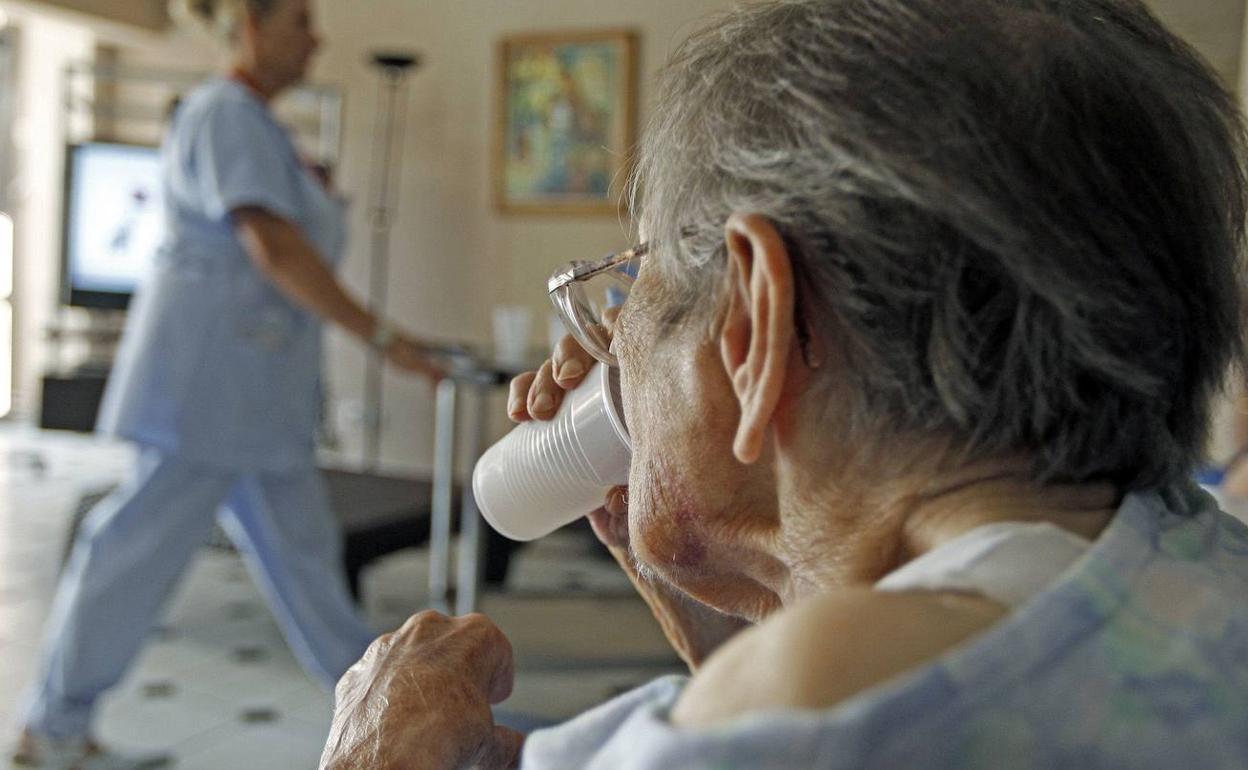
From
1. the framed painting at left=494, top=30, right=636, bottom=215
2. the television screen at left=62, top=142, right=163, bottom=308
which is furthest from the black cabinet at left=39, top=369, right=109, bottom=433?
the framed painting at left=494, top=30, right=636, bottom=215

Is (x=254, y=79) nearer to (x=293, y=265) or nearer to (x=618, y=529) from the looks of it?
(x=293, y=265)

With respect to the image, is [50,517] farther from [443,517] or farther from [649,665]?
[649,665]

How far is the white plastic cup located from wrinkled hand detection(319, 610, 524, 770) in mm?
91

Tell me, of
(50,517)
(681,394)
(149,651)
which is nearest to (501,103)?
(50,517)

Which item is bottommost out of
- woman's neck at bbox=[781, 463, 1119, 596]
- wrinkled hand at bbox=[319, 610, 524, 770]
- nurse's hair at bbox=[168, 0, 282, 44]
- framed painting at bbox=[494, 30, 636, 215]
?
wrinkled hand at bbox=[319, 610, 524, 770]

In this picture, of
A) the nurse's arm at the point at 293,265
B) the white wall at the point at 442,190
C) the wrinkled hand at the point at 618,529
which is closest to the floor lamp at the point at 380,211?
the white wall at the point at 442,190

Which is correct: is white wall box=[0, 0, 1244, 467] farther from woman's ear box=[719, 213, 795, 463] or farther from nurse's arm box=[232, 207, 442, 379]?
woman's ear box=[719, 213, 795, 463]

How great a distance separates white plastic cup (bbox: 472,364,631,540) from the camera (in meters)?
0.79

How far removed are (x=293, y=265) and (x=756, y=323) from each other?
1.80m

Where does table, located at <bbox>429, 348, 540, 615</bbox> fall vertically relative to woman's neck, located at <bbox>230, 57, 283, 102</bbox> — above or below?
below

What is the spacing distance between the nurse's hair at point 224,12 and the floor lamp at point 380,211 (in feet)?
9.70

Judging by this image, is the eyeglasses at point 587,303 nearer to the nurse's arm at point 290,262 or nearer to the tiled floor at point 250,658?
the tiled floor at point 250,658

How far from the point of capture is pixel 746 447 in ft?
1.88

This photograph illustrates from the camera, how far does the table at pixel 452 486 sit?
Answer: 2811mm
